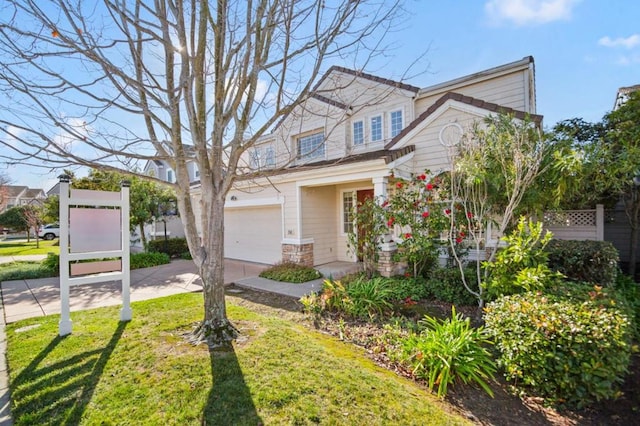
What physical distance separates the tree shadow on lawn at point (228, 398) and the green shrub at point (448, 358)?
202 centimetres

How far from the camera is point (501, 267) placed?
4621 mm

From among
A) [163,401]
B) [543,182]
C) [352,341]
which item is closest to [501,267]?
[543,182]

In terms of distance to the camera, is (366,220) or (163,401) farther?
(366,220)

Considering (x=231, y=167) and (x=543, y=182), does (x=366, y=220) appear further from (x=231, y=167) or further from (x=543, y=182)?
(x=231, y=167)

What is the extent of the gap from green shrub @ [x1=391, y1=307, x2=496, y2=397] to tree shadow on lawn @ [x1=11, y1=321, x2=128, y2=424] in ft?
11.8

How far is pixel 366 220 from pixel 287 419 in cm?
582

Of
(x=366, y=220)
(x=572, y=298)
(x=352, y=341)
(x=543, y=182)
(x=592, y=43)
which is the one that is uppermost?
(x=592, y=43)

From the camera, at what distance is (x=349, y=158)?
8547 mm

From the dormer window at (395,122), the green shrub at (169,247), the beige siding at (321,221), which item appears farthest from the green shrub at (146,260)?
the dormer window at (395,122)

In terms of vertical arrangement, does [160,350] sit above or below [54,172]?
below

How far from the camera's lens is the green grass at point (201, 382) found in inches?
108

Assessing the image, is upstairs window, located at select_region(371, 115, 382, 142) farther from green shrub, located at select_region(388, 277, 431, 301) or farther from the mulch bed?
the mulch bed

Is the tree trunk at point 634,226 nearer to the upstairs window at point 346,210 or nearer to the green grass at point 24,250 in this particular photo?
the upstairs window at point 346,210

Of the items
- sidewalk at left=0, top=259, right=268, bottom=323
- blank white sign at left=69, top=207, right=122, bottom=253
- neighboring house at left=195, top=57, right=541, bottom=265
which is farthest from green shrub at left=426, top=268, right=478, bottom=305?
blank white sign at left=69, top=207, right=122, bottom=253
